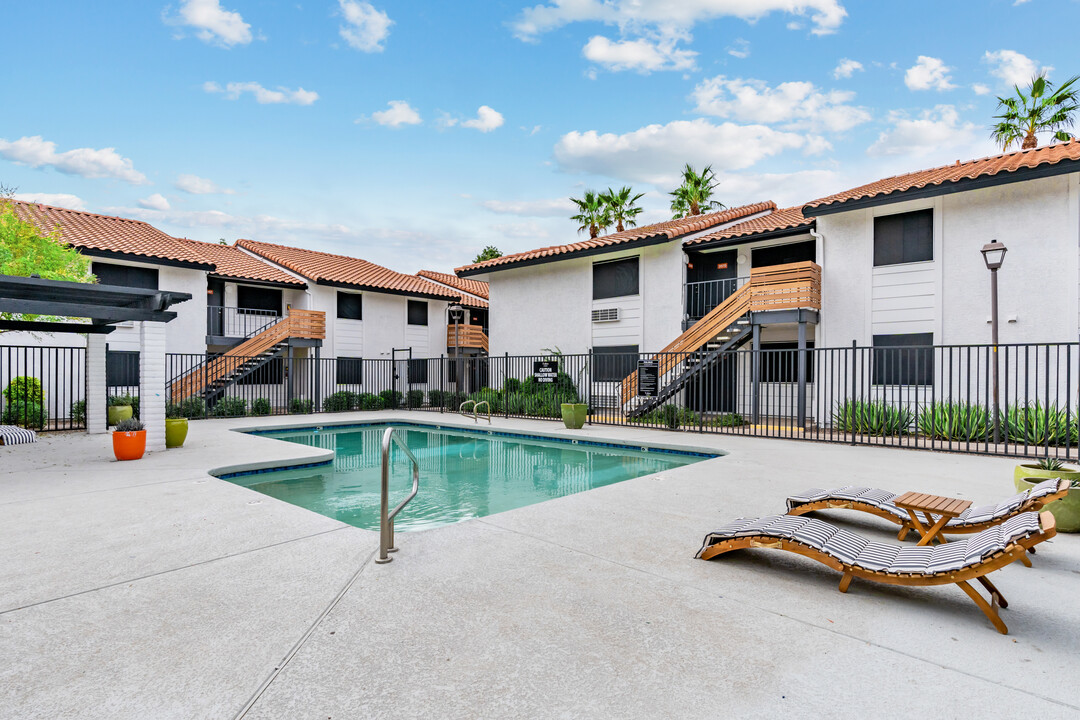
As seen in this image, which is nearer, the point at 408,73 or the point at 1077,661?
the point at 1077,661

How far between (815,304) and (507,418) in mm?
9148

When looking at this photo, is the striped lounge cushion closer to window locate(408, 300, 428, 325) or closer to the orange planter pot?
the orange planter pot

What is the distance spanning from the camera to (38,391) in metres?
15.0

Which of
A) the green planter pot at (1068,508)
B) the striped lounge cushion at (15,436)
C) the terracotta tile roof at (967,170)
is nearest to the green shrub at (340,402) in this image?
the striped lounge cushion at (15,436)

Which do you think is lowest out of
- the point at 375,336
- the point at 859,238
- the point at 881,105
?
the point at 375,336

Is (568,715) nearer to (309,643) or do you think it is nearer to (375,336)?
(309,643)

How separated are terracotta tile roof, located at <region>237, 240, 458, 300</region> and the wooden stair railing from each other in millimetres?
12777

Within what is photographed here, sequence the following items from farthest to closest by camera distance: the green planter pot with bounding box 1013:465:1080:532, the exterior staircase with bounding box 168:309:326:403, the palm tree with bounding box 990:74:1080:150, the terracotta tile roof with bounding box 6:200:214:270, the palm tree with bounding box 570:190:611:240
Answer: the palm tree with bounding box 570:190:611:240 → the exterior staircase with bounding box 168:309:326:403 → the terracotta tile roof with bounding box 6:200:214:270 → the palm tree with bounding box 990:74:1080:150 → the green planter pot with bounding box 1013:465:1080:532

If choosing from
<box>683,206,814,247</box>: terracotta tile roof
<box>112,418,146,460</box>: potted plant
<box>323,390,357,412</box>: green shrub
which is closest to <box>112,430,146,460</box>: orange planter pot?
<box>112,418,146,460</box>: potted plant

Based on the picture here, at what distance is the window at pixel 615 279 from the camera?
18.8m

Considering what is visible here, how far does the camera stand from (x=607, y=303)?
19.3m

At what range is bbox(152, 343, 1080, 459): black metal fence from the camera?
34.3 ft

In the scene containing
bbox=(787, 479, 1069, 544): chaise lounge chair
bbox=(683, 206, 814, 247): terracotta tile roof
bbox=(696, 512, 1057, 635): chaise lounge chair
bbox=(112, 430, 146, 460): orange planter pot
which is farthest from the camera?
bbox=(683, 206, 814, 247): terracotta tile roof

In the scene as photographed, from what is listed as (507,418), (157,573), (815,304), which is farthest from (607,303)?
(157,573)
